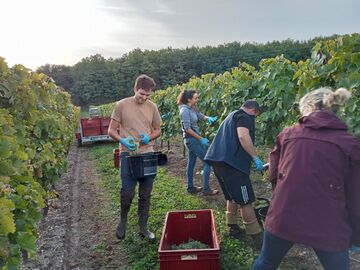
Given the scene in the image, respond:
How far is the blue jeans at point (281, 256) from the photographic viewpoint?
239 centimetres

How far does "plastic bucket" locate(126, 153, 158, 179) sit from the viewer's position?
433 centimetres

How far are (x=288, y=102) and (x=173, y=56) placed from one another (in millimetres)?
58144

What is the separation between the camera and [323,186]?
2354mm

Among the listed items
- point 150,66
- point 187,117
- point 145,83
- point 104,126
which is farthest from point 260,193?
point 150,66

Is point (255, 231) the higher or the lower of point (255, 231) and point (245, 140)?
the lower

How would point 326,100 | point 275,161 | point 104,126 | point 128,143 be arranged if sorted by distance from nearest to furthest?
point 326,100, point 275,161, point 128,143, point 104,126

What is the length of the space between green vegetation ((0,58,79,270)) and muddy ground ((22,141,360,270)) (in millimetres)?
603

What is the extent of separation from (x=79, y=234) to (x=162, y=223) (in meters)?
1.04

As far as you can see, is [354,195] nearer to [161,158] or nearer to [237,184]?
[237,184]

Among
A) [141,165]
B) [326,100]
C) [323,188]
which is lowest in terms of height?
[141,165]

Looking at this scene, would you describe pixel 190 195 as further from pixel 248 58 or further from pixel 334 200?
pixel 248 58

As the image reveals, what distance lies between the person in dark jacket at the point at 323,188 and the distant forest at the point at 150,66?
5333cm

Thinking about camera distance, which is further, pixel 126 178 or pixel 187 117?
pixel 187 117

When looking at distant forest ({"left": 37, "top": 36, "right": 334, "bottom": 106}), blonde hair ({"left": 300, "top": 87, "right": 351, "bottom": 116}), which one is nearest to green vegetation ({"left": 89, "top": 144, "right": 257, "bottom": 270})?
blonde hair ({"left": 300, "top": 87, "right": 351, "bottom": 116})
